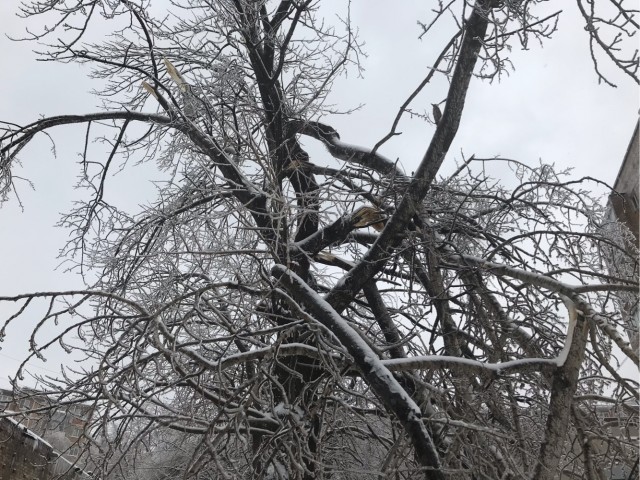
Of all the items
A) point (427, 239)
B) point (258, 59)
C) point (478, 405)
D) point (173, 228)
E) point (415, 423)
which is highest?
point (258, 59)

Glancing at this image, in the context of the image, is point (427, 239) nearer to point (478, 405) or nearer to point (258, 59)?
point (478, 405)

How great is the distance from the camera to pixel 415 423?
14.6 feet

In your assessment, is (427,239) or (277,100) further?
(277,100)

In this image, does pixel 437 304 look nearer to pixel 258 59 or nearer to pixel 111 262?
pixel 258 59

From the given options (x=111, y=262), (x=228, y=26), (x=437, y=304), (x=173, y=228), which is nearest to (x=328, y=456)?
(x=437, y=304)

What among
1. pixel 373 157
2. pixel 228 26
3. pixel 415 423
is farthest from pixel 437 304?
pixel 228 26

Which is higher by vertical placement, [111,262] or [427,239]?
[427,239]

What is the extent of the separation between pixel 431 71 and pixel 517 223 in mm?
2299

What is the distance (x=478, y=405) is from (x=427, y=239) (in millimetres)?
1699

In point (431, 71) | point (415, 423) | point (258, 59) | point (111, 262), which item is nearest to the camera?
point (415, 423)

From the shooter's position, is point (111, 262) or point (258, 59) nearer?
point (258, 59)

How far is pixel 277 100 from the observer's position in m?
7.18

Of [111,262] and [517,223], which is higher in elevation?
[517,223]

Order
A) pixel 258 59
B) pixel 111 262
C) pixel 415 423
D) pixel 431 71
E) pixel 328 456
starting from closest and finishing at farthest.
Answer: pixel 415 423, pixel 431 71, pixel 258 59, pixel 328 456, pixel 111 262
